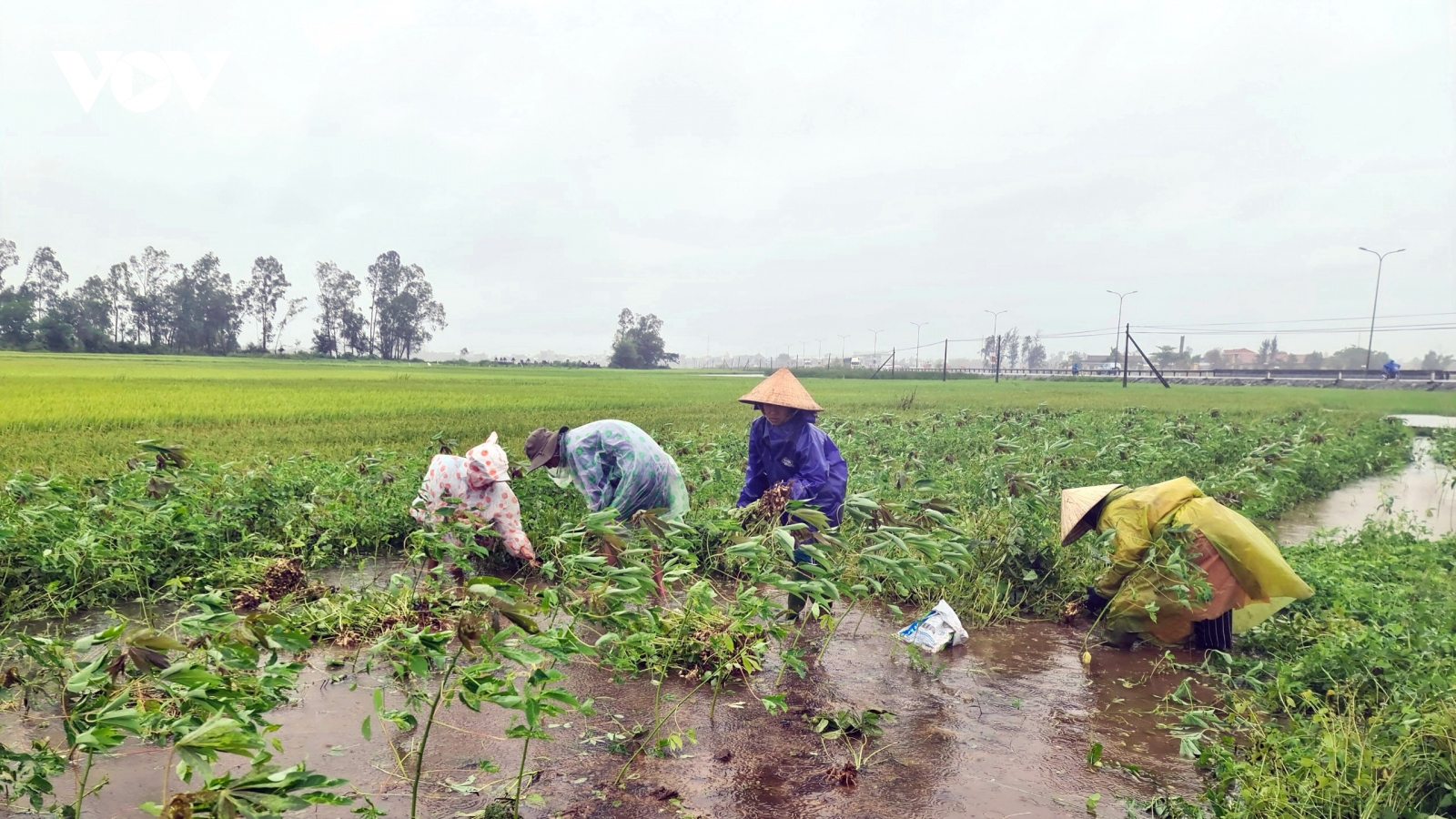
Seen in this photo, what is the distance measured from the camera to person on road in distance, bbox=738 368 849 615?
4305 mm

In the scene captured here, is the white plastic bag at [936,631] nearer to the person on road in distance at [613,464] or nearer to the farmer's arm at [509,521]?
the person on road in distance at [613,464]

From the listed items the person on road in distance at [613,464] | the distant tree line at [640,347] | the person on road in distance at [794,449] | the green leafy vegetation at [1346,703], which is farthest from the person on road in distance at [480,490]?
the distant tree line at [640,347]

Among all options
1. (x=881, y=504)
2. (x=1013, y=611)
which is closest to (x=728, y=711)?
(x=881, y=504)

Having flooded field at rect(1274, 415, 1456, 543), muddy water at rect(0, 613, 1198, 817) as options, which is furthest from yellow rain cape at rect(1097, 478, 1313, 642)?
flooded field at rect(1274, 415, 1456, 543)

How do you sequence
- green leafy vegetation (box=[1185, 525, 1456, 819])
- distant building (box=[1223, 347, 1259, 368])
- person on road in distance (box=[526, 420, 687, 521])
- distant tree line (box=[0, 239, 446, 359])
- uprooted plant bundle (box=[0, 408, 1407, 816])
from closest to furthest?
uprooted plant bundle (box=[0, 408, 1407, 816])
green leafy vegetation (box=[1185, 525, 1456, 819])
person on road in distance (box=[526, 420, 687, 521])
distant tree line (box=[0, 239, 446, 359])
distant building (box=[1223, 347, 1259, 368])

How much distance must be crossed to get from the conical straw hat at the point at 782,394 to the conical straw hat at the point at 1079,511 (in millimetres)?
1607

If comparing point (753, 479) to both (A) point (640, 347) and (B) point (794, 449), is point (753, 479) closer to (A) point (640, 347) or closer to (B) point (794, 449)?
(B) point (794, 449)

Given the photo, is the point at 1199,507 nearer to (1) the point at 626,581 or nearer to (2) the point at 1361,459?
(1) the point at 626,581

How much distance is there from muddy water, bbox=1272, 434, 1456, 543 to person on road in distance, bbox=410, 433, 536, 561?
699cm

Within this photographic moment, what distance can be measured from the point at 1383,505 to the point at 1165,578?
21.3ft

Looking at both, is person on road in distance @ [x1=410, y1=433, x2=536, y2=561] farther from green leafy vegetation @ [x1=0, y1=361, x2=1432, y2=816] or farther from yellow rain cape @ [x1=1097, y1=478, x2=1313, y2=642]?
yellow rain cape @ [x1=1097, y1=478, x2=1313, y2=642]

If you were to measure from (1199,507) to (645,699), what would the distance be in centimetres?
307

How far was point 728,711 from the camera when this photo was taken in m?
3.44

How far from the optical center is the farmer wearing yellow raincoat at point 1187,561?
3.90 meters
